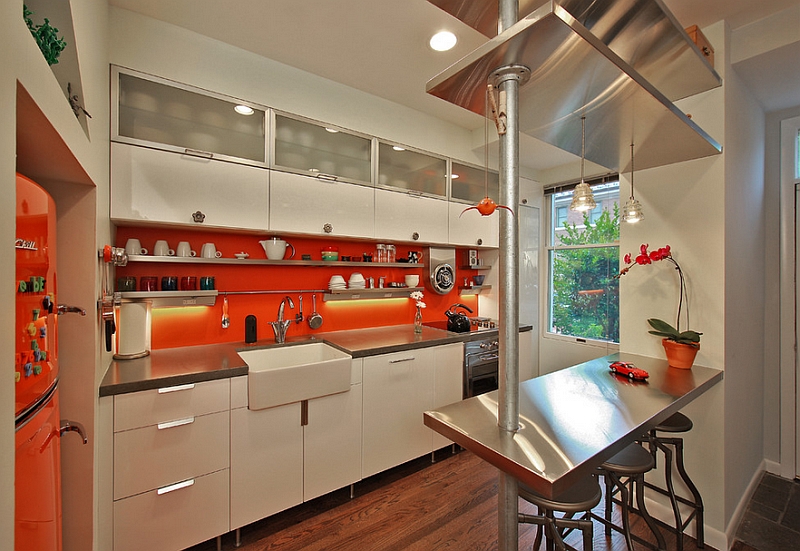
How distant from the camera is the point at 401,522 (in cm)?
203

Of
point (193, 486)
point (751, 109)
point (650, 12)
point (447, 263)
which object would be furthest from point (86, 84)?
point (751, 109)

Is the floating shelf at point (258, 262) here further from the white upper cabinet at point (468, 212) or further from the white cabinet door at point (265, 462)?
the white cabinet door at point (265, 462)

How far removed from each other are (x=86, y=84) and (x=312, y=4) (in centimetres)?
114

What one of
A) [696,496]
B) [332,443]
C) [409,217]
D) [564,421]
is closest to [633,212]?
[564,421]

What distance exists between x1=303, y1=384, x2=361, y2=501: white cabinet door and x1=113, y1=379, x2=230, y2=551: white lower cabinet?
44cm

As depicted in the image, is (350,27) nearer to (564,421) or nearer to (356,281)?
(356,281)

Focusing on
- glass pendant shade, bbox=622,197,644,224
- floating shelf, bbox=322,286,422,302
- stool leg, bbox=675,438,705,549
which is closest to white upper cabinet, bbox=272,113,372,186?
floating shelf, bbox=322,286,422,302

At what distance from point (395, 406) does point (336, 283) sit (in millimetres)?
1015

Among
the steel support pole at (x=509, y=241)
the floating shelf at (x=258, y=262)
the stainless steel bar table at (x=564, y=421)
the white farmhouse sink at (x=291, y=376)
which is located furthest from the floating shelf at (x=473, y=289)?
the steel support pole at (x=509, y=241)

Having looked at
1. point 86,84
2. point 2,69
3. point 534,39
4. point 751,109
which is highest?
point 751,109

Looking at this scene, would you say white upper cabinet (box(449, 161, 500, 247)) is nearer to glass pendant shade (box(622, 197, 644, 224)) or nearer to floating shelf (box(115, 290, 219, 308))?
glass pendant shade (box(622, 197, 644, 224))

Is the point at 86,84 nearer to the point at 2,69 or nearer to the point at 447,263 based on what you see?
the point at 2,69

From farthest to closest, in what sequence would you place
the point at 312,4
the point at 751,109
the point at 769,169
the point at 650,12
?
the point at 769,169 → the point at 751,109 → the point at 312,4 → the point at 650,12

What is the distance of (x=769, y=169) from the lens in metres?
2.57
